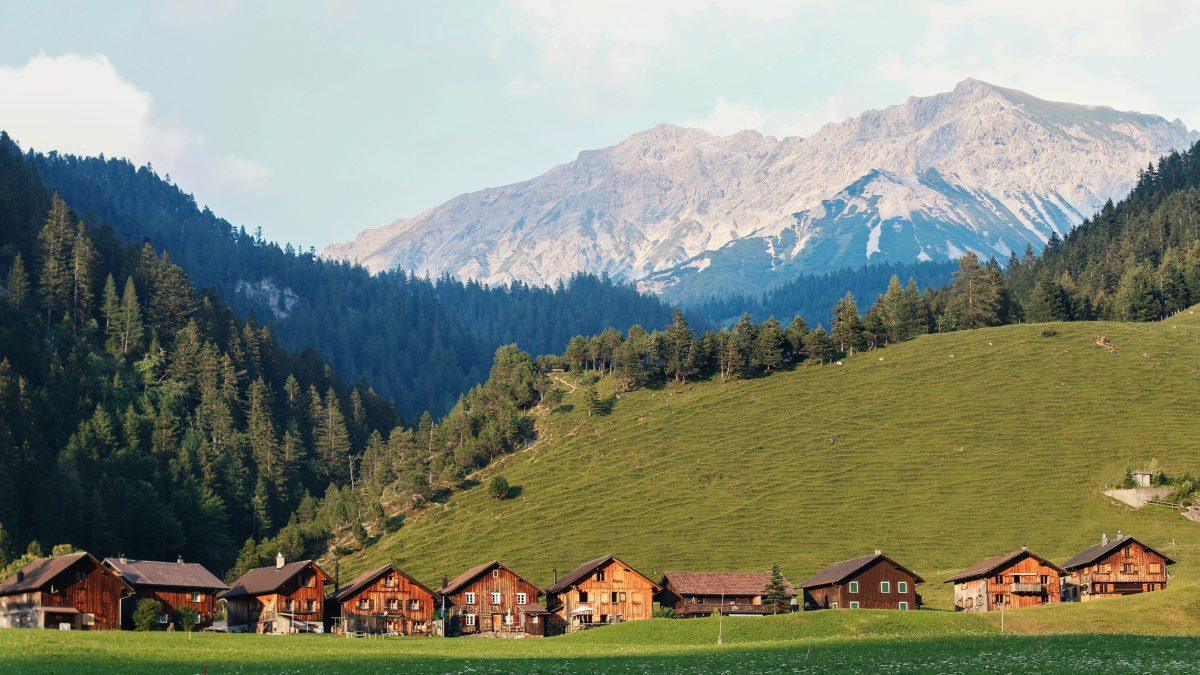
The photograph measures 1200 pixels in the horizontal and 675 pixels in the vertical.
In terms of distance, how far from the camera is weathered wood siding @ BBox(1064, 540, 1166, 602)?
386 ft

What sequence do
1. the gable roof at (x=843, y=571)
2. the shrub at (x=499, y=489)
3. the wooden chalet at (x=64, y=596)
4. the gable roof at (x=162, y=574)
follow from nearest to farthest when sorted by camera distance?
the wooden chalet at (x=64, y=596)
the gable roof at (x=162, y=574)
the gable roof at (x=843, y=571)
the shrub at (x=499, y=489)

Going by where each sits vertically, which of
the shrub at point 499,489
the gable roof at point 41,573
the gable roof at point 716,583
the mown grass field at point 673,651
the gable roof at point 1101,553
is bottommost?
the mown grass field at point 673,651

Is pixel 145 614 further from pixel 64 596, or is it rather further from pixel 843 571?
pixel 843 571

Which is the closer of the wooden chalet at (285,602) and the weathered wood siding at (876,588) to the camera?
the wooden chalet at (285,602)

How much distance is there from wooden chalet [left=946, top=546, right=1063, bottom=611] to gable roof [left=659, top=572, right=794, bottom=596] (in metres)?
16.3

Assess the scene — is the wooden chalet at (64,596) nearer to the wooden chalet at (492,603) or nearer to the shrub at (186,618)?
the shrub at (186,618)

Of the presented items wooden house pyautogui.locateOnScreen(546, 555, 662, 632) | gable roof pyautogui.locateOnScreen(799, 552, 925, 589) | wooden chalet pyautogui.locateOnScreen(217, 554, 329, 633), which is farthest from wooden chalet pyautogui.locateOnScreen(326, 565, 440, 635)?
gable roof pyautogui.locateOnScreen(799, 552, 925, 589)

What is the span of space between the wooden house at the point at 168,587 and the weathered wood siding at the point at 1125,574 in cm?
7513

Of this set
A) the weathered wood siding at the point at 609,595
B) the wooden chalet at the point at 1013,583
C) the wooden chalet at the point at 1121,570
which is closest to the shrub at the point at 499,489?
the weathered wood siding at the point at 609,595

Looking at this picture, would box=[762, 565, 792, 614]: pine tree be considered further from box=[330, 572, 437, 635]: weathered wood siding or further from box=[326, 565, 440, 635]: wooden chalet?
box=[330, 572, 437, 635]: weathered wood siding

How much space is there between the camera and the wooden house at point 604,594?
126 meters

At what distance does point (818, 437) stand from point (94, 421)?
329 ft

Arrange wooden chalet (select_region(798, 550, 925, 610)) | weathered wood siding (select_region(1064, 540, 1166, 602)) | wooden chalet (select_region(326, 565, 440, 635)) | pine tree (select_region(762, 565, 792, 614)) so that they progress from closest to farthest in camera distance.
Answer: pine tree (select_region(762, 565, 792, 614))
weathered wood siding (select_region(1064, 540, 1166, 602))
wooden chalet (select_region(798, 550, 925, 610))
wooden chalet (select_region(326, 565, 440, 635))

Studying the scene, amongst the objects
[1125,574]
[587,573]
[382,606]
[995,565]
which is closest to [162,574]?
[382,606]
